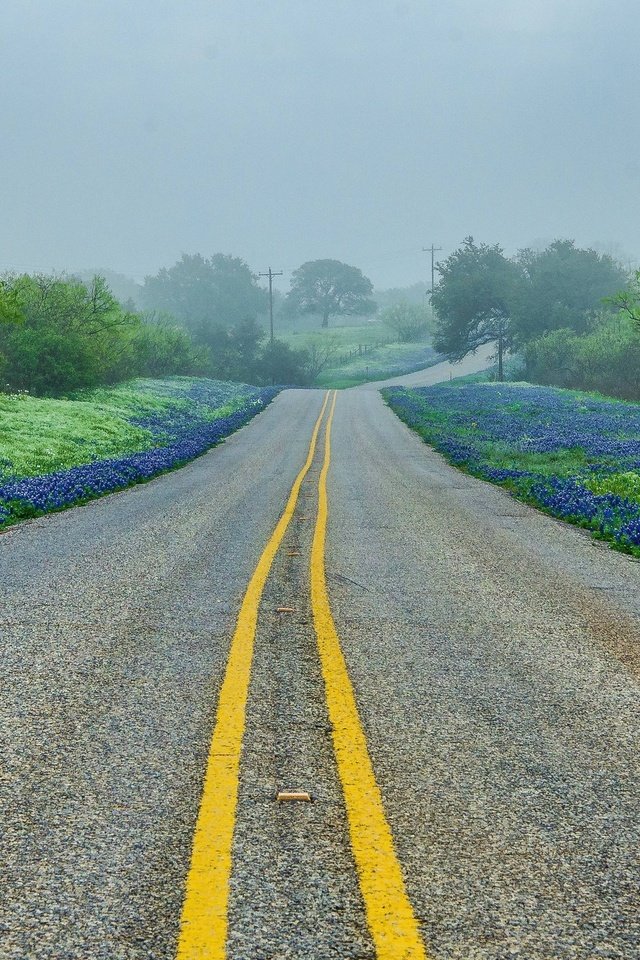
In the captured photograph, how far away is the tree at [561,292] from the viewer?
73875 millimetres

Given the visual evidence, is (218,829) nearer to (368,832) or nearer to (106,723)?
(368,832)

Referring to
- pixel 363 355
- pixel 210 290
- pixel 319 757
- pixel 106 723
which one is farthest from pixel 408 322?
pixel 319 757

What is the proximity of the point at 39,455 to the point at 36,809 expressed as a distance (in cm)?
1951

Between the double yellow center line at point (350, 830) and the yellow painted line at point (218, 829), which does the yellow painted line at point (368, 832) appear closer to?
the double yellow center line at point (350, 830)

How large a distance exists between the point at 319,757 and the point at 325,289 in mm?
176998

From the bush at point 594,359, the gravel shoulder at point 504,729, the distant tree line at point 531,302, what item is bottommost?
the gravel shoulder at point 504,729

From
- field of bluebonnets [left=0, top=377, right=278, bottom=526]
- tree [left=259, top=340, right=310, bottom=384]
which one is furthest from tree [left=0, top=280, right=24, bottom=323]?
tree [left=259, top=340, right=310, bottom=384]

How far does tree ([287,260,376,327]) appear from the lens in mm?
176875

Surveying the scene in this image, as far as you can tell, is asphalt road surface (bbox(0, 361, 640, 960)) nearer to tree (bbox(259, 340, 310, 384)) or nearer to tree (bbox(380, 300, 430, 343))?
tree (bbox(259, 340, 310, 384))

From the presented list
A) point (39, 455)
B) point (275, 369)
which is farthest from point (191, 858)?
point (275, 369)

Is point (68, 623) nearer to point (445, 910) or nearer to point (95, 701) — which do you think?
point (95, 701)

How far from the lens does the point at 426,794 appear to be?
3.97 metres

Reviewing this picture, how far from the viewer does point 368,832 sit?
3574 millimetres

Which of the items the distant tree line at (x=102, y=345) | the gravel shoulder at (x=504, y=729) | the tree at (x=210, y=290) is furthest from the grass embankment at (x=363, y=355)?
the gravel shoulder at (x=504, y=729)
